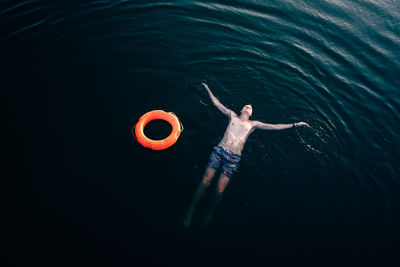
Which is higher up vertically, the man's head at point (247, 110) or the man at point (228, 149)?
the man's head at point (247, 110)

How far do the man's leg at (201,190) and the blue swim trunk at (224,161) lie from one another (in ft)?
0.62

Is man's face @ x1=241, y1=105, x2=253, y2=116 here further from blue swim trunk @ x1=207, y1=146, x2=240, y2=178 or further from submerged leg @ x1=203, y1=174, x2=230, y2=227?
submerged leg @ x1=203, y1=174, x2=230, y2=227

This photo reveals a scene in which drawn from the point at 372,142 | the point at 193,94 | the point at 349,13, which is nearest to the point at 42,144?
the point at 193,94

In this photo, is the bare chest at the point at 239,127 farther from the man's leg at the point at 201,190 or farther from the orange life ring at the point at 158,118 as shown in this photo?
the orange life ring at the point at 158,118

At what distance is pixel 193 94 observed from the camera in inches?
342

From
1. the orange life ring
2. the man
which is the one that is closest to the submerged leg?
the man

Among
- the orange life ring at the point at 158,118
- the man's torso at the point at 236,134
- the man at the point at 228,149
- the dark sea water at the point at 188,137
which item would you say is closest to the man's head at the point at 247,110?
Answer: the man at the point at 228,149

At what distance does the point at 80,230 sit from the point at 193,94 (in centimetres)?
552

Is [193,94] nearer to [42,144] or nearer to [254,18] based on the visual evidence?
[42,144]

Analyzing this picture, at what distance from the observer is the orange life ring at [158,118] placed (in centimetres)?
688

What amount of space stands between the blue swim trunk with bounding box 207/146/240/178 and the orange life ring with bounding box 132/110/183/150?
129 centimetres

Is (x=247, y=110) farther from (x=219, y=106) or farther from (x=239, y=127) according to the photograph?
(x=219, y=106)

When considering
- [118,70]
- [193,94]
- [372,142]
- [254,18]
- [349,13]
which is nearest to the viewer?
[372,142]

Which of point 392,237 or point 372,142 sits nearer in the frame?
point 392,237
